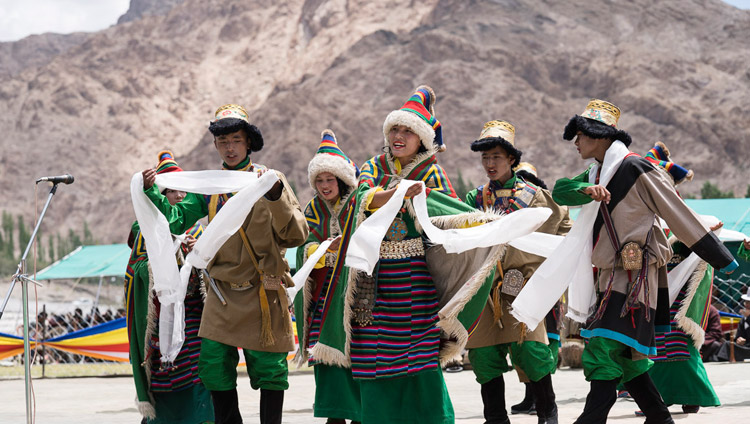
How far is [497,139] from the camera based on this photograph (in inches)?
248

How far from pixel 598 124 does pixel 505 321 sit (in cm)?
153

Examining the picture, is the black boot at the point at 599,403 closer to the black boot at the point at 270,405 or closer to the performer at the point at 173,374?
the black boot at the point at 270,405

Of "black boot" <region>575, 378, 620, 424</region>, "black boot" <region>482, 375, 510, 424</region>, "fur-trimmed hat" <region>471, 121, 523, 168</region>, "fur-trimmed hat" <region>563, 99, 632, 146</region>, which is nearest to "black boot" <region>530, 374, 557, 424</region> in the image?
"black boot" <region>482, 375, 510, 424</region>

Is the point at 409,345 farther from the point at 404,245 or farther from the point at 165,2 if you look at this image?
the point at 165,2

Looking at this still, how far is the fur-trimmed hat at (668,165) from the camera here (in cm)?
616

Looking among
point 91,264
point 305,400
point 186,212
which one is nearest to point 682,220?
point 186,212

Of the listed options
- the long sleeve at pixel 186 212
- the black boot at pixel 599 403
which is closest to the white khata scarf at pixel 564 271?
the black boot at pixel 599 403

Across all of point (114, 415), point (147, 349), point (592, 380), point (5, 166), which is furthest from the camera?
point (5, 166)

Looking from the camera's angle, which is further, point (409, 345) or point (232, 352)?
point (232, 352)

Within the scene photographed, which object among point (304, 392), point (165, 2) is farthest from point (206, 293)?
point (165, 2)

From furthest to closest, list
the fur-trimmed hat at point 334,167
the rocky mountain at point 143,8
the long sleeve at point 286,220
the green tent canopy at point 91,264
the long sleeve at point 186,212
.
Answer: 1. the rocky mountain at point 143,8
2. the green tent canopy at point 91,264
3. the fur-trimmed hat at point 334,167
4. the long sleeve at point 186,212
5. the long sleeve at point 286,220

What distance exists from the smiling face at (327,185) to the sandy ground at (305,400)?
175 cm

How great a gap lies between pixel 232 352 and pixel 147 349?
2.77ft

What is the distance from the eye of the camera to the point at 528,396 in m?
7.36
